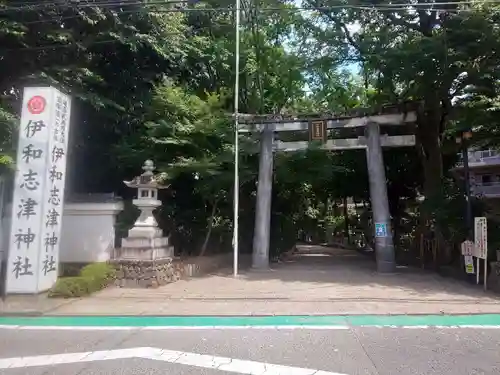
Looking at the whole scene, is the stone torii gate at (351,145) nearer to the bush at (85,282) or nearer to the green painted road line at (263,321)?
the bush at (85,282)

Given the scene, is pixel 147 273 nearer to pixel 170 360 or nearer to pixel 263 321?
pixel 263 321

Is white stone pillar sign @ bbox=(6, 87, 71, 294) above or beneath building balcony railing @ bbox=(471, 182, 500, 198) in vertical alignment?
beneath

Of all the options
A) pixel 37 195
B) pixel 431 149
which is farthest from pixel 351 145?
pixel 37 195

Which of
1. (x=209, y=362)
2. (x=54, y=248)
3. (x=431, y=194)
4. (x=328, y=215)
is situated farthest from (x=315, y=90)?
(x=328, y=215)

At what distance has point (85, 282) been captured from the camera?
33.4ft

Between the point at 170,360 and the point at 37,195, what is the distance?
524 cm

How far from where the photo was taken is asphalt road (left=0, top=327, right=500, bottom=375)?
16.7 feet

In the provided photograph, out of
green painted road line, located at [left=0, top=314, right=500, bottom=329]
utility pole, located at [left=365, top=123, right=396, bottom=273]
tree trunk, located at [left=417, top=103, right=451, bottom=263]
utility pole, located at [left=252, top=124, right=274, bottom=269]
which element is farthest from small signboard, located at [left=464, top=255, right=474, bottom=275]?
utility pole, located at [left=252, top=124, right=274, bottom=269]

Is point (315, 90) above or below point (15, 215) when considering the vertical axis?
above

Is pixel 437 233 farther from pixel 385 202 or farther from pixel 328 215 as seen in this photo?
pixel 328 215

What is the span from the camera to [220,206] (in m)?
17.4

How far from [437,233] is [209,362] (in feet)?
39.6

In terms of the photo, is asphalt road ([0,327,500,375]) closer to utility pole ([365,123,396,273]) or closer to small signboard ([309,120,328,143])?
utility pole ([365,123,396,273])

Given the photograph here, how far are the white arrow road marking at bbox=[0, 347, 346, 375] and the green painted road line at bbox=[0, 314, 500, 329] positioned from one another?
5.33 ft
